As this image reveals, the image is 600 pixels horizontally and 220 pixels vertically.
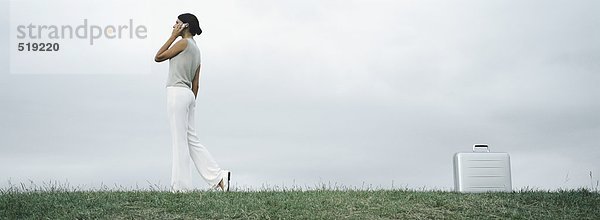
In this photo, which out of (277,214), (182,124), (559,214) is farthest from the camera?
(182,124)

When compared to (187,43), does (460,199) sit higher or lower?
lower

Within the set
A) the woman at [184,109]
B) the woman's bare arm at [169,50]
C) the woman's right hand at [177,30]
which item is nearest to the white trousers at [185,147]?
the woman at [184,109]

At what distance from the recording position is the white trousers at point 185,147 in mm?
11508

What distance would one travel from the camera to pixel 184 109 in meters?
11.5

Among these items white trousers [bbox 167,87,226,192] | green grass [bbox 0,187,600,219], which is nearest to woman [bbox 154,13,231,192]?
white trousers [bbox 167,87,226,192]

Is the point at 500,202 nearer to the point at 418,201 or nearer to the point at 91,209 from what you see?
the point at 418,201

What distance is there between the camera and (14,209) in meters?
10.5

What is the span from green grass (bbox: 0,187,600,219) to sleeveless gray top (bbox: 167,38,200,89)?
1.70 metres

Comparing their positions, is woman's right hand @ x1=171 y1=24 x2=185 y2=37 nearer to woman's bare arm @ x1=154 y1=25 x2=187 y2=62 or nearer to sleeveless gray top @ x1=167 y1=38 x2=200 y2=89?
woman's bare arm @ x1=154 y1=25 x2=187 y2=62

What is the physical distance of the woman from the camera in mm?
11531

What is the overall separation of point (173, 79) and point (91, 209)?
2408 mm

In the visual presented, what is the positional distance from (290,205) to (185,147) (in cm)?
220

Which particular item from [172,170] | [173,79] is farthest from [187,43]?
[172,170]

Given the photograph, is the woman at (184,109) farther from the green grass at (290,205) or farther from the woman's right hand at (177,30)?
the green grass at (290,205)
